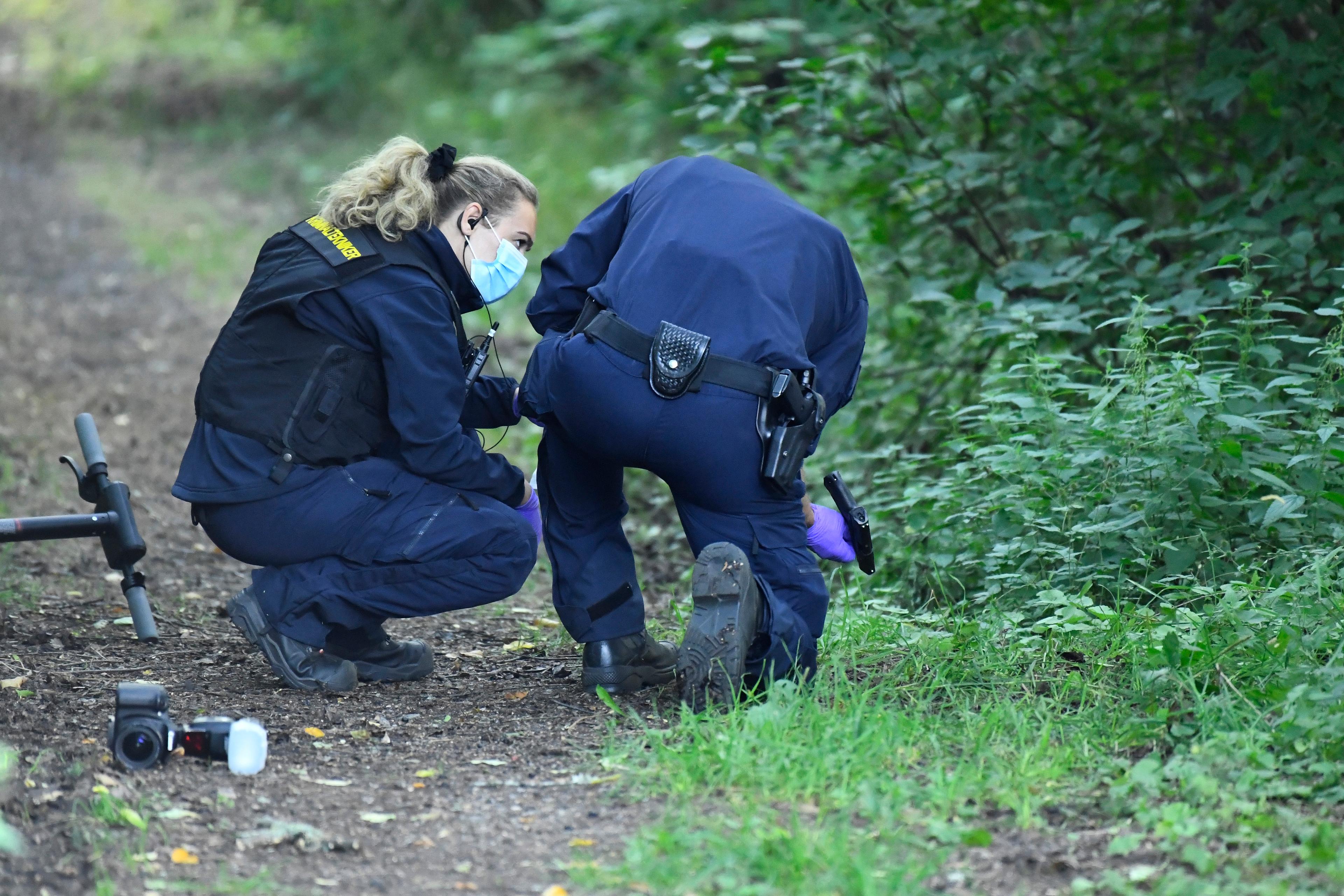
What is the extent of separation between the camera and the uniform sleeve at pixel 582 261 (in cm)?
341

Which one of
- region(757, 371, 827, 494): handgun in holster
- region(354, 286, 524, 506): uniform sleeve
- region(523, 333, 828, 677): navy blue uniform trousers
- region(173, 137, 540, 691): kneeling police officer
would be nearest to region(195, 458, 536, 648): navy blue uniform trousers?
region(173, 137, 540, 691): kneeling police officer

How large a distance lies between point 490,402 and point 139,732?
1.32 meters

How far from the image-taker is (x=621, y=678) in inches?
138

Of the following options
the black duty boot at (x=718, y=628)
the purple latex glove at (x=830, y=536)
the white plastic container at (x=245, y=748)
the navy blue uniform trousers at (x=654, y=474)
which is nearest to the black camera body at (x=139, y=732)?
the white plastic container at (x=245, y=748)

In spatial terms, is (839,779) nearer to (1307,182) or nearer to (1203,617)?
(1203,617)

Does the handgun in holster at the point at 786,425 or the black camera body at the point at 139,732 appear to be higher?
the handgun in holster at the point at 786,425

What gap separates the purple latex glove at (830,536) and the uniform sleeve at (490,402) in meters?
0.90

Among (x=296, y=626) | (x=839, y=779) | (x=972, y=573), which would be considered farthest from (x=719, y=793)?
(x=972, y=573)

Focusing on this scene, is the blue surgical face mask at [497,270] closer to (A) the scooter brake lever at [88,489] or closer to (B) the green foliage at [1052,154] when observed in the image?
(A) the scooter brake lever at [88,489]

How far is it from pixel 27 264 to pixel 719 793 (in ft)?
32.5

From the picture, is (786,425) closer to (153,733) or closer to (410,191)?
(410,191)

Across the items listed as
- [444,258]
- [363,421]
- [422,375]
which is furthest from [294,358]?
[444,258]

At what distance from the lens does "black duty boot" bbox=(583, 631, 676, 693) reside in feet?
11.5

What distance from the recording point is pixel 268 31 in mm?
18609
